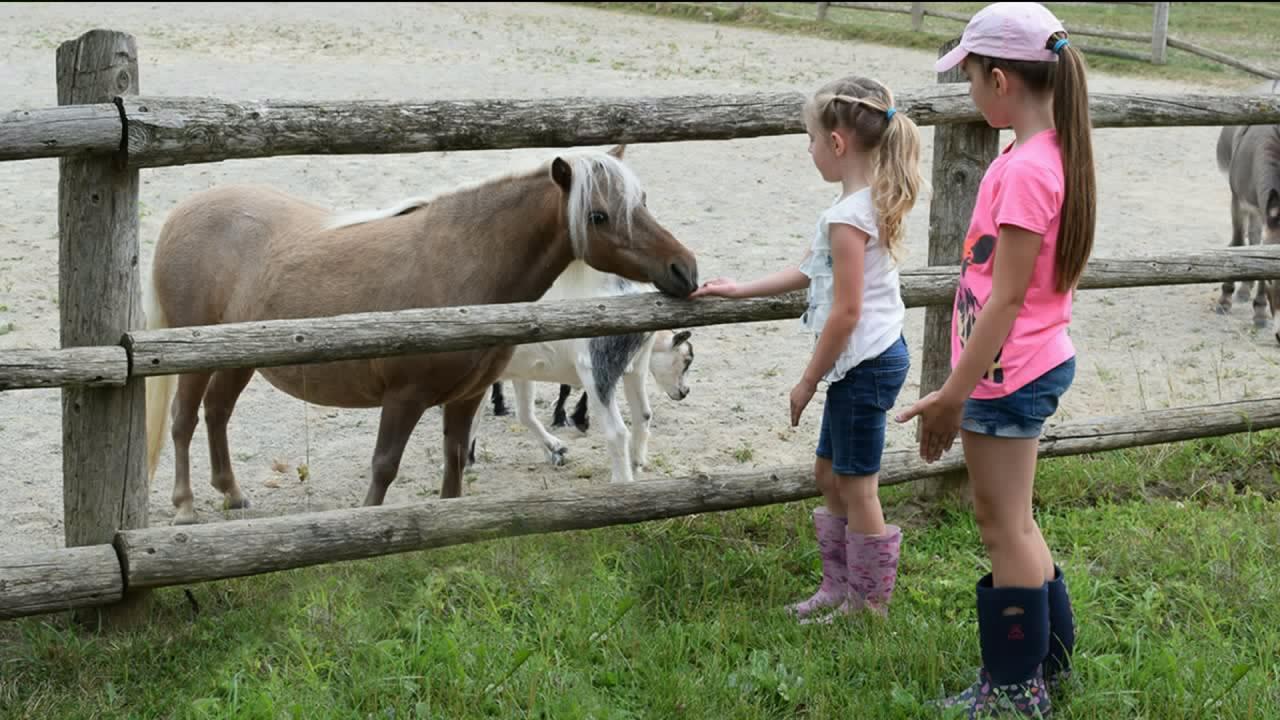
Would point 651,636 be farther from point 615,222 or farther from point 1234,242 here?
point 1234,242

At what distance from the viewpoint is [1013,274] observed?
2826mm

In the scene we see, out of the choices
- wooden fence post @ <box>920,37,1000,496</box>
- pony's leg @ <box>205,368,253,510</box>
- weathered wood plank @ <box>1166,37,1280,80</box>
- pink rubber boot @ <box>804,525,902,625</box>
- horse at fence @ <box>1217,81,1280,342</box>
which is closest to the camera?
pink rubber boot @ <box>804,525,902,625</box>

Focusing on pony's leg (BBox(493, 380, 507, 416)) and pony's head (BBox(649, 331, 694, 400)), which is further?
pony's leg (BBox(493, 380, 507, 416))

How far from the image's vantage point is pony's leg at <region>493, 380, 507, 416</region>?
685 centimetres

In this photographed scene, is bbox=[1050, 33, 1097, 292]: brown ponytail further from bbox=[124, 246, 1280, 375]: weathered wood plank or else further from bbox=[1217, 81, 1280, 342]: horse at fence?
bbox=[1217, 81, 1280, 342]: horse at fence

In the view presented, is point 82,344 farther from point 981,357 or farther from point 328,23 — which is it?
point 328,23

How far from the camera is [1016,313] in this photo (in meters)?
2.86

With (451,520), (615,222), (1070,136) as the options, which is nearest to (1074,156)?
(1070,136)

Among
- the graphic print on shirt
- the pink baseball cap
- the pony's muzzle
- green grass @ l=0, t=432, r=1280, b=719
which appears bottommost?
green grass @ l=0, t=432, r=1280, b=719

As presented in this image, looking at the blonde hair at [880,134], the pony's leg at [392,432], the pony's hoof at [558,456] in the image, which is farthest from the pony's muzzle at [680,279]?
the pony's hoof at [558,456]

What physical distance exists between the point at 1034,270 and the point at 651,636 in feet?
4.86

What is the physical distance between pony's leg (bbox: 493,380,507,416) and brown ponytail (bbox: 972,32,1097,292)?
4.27 metres

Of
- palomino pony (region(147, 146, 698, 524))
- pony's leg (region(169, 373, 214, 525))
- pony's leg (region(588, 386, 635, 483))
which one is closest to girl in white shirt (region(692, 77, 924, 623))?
palomino pony (region(147, 146, 698, 524))

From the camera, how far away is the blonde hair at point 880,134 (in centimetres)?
327
